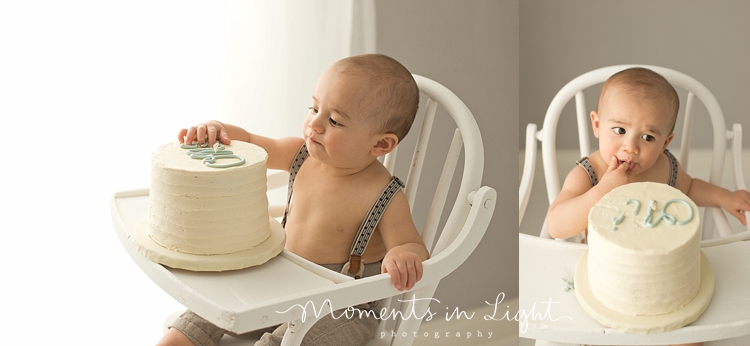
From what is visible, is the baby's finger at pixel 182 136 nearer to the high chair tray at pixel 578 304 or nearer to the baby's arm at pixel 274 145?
the baby's arm at pixel 274 145

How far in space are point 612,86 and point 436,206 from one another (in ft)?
1.02

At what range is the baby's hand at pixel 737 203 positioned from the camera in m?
0.42

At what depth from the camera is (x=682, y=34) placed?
0.34 m

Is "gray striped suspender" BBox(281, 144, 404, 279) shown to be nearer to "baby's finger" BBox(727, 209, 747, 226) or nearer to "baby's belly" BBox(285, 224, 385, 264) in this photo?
"baby's belly" BBox(285, 224, 385, 264)

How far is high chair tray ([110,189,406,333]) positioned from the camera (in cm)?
44

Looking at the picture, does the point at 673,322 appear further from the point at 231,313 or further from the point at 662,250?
the point at 231,313

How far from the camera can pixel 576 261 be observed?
0.37 m

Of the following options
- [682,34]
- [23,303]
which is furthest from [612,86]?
[23,303]

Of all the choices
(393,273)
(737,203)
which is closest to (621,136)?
(737,203)

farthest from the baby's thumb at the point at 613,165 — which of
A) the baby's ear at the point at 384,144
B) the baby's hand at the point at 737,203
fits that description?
Result: the baby's ear at the point at 384,144

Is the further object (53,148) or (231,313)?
(53,148)

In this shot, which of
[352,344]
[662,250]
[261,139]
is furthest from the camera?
[261,139]

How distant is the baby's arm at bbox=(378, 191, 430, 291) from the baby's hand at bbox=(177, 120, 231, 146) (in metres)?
0.18

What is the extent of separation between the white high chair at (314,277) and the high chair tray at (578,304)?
6.1 inches
